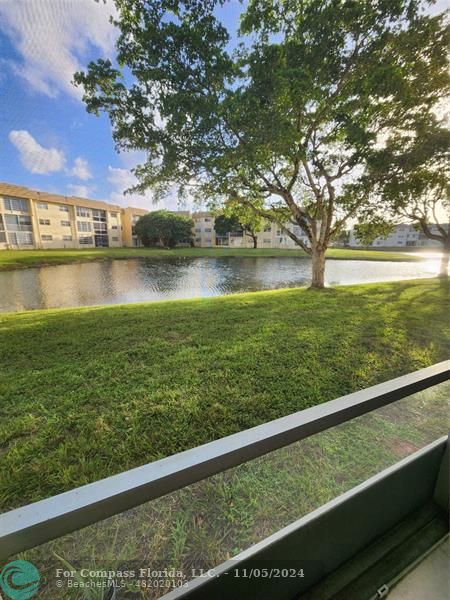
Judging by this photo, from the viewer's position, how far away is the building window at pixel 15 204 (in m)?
7.54

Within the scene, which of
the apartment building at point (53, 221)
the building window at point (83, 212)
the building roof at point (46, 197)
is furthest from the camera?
the building window at point (83, 212)

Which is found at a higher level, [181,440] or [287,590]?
[287,590]

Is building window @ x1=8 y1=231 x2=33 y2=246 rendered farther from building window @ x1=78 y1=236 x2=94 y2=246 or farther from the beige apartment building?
building window @ x1=78 y1=236 x2=94 y2=246

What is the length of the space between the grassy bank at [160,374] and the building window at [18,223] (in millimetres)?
6791

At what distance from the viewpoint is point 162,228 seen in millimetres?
26625

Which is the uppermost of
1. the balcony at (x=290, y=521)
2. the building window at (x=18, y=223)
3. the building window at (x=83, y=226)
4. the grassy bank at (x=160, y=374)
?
the building window at (x=83, y=226)

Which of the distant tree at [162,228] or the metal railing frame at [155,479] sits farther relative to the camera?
the distant tree at [162,228]

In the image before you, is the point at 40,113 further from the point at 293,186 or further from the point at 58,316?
the point at 293,186

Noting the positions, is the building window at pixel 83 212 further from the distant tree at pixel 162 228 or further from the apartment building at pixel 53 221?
the distant tree at pixel 162 228

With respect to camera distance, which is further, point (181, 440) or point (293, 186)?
point (293, 186)

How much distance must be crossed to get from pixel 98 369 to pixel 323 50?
540 centimetres

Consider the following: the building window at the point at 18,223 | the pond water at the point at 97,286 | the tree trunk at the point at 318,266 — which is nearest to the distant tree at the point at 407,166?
the tree trunk at the point at 318,266

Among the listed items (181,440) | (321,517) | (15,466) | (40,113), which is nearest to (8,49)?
(40,113)

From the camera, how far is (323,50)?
3.72 meters
